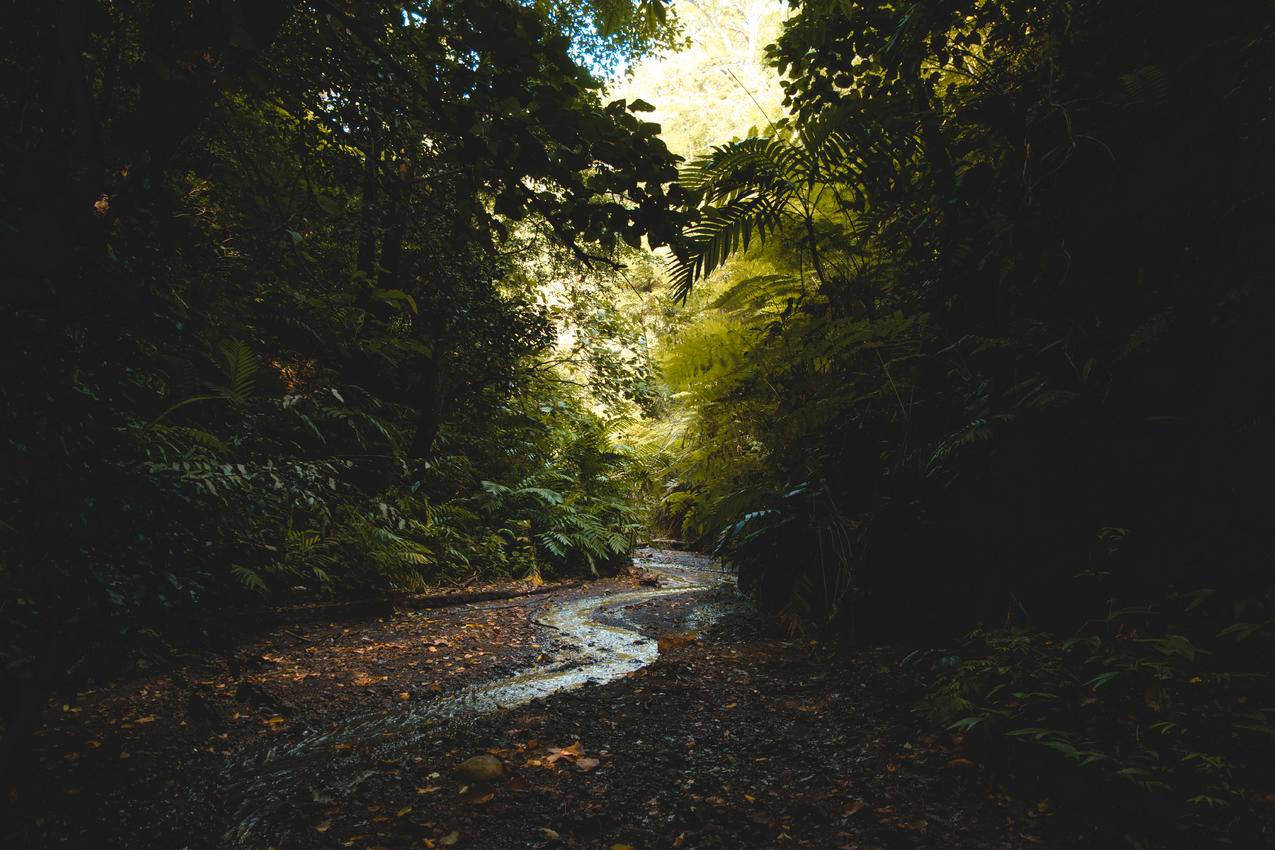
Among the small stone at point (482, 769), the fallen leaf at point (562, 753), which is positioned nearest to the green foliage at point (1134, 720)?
the fallen leaf at point (562, 753)

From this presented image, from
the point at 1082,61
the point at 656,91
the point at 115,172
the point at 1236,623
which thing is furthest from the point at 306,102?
the point at 656,91

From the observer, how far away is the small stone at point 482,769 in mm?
2076

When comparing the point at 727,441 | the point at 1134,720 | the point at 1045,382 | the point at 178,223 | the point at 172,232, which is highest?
the point at 178,223

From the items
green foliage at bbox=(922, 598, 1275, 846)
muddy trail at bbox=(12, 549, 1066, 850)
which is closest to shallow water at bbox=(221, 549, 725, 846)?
muddy trail at bbox=(12, 549, 1066, 850)

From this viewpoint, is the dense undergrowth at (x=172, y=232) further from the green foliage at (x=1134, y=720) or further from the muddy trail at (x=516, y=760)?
the green foliage at (x=1134, y=720)

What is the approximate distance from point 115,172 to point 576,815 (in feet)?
7.71

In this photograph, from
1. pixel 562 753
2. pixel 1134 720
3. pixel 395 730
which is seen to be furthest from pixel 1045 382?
pixel 395 730

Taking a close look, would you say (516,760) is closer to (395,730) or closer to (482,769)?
(482,769)

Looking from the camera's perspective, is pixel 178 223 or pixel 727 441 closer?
pixel 178 223

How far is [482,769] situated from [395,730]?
82cm

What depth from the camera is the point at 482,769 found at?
6.89ft

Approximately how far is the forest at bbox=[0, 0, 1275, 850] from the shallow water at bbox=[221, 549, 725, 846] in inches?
1.0

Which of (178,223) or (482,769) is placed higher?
(178,223)

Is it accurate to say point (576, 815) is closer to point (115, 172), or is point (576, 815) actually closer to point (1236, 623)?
Answer: point (1236, 623)
